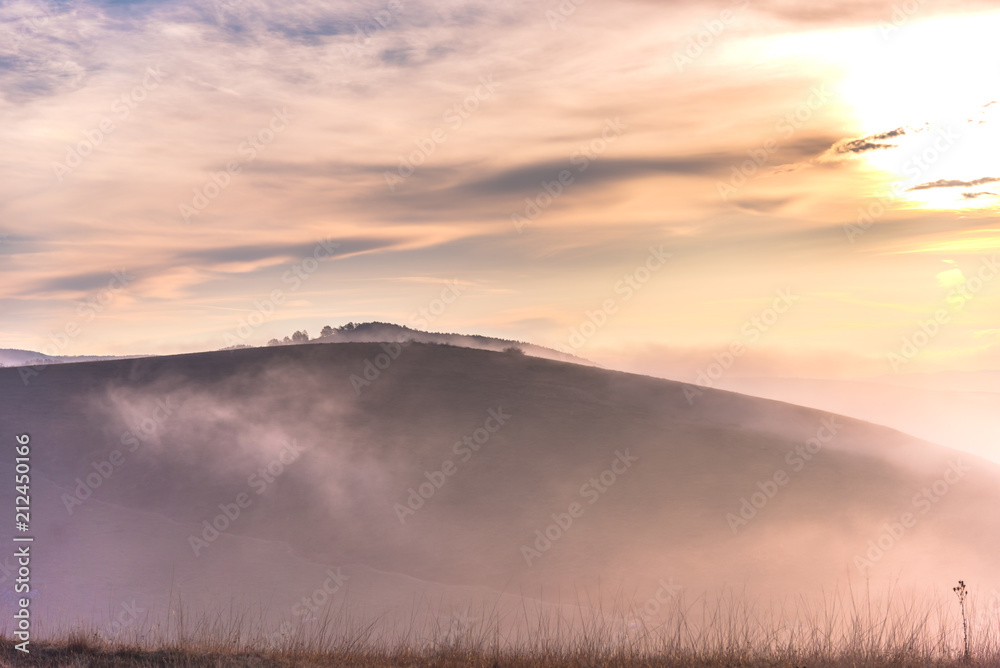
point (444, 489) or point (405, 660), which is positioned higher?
point (444, 489)

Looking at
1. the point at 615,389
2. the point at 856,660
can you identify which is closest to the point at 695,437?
the point at 615,389

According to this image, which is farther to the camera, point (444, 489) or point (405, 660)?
point (444, 489)

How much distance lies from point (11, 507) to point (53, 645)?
30.0 ft

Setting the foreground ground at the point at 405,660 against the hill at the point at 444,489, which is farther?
the hill at the point at 444,489

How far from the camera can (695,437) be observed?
19781mm

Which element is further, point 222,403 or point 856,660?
point 222,403

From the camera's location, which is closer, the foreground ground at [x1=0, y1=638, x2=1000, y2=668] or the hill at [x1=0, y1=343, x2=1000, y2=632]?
the foreground ground at [x1=0, y1=638, x2=1000, y2=668]

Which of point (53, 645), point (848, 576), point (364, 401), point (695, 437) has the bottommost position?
point (848, 576)

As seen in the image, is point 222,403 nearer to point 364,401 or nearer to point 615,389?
point 364,401

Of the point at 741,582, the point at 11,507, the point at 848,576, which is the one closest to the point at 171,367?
the point at 11,507

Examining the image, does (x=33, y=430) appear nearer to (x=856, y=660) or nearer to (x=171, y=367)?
(x=171, y=367)

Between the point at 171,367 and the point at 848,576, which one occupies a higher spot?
the point at 171,367

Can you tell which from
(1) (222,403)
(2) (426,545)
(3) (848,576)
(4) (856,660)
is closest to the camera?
(4) (856,660)

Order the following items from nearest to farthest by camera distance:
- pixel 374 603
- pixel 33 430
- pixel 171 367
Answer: pixel 374 603 < pixel 33 430 < pixel 171 367
